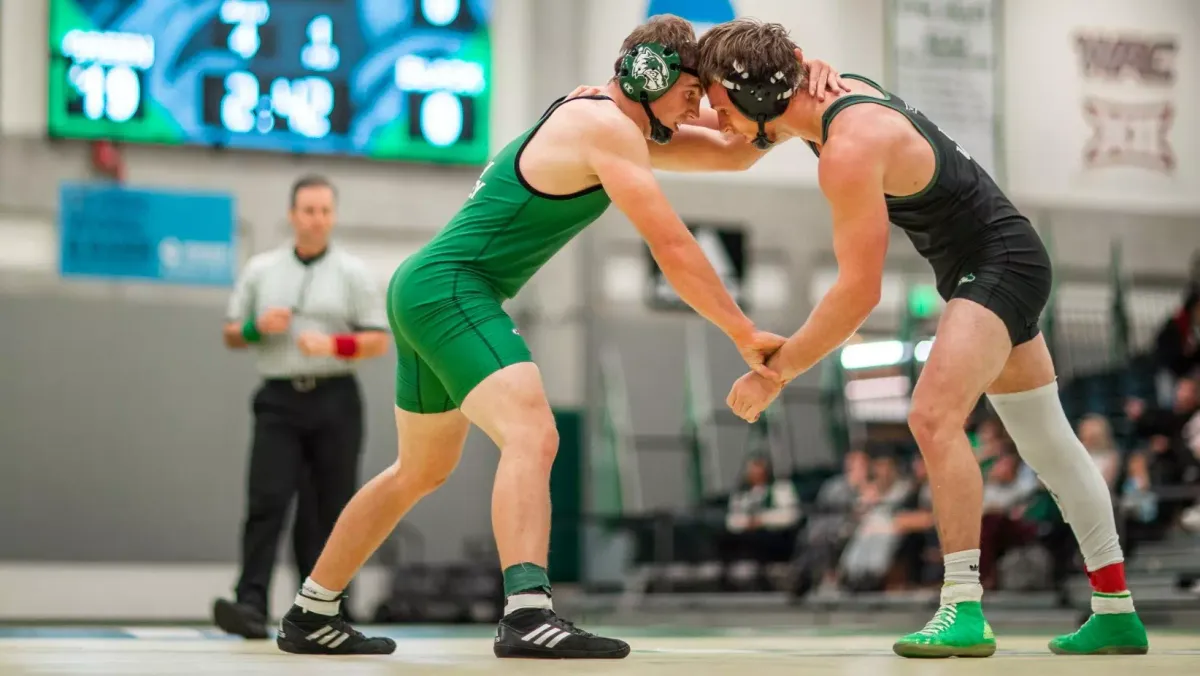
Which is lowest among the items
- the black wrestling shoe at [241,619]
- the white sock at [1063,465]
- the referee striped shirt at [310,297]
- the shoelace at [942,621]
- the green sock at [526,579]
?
the black wrestling shoe at [241,619]

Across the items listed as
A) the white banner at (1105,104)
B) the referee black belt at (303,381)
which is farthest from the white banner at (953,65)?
the referee black belt at (303,381)

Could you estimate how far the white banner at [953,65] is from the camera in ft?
42.8

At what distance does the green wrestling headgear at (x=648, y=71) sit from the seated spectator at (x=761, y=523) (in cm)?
767

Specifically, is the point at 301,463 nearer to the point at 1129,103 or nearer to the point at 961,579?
the point at 961,579

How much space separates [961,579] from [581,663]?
984 millimetres

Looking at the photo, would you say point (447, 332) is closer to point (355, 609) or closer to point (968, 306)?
point (968, 306)

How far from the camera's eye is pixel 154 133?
35.2 feet

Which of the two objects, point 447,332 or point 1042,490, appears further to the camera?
point 1042,490

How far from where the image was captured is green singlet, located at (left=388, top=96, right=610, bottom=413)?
341cm

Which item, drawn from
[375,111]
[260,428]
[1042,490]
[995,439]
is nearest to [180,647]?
[260,428]

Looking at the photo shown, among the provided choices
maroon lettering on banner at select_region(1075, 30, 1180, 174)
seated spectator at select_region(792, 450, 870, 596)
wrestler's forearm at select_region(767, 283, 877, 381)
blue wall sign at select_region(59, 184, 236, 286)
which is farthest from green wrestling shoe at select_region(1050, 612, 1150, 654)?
maroon lettering on banner at select_region(1075, 30, 1180, 174)

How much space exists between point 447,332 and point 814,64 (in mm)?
1142

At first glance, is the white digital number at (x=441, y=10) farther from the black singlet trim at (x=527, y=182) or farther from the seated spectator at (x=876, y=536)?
the black singlet trim at (x=527, y=182)

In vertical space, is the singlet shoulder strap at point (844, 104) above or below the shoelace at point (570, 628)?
above
